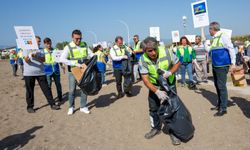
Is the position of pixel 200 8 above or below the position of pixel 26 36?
above

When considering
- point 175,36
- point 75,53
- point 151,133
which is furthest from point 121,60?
point 175,36

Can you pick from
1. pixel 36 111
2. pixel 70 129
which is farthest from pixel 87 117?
pixel 36 111

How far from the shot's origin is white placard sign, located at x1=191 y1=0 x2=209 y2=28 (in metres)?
7.48

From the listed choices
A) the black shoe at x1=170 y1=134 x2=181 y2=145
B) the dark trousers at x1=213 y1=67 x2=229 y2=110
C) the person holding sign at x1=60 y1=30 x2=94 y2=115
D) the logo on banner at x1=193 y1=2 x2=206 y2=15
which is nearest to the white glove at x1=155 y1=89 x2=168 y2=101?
the black shoe at x1=170 y1=134 x2=181 y2=145

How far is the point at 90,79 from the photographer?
5449 millimetres

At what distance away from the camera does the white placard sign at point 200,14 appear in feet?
24.5

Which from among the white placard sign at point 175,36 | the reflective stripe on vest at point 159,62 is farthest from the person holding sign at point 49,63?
the white placard sign at point 175,36

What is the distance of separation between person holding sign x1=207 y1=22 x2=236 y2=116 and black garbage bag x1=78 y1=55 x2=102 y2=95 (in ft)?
8.77

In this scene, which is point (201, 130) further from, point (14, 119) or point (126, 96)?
point (14, 119)

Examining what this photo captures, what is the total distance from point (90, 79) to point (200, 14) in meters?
4.43

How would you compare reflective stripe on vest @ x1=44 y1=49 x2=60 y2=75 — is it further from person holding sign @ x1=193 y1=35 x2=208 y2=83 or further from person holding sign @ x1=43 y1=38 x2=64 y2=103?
person holding sign @ x1=193 y1=35 x2=208 y2=83

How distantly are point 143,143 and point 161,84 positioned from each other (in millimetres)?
1142

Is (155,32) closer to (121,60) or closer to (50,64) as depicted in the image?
(121,60)

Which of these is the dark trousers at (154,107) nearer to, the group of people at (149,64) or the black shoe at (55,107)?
the group of people at (149,64)
